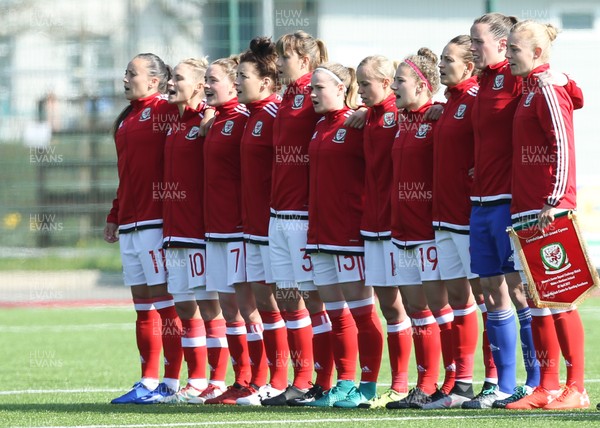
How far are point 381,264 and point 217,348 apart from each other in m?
1.29

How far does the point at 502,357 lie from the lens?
721 cm

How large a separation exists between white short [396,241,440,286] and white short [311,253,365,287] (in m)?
0.28

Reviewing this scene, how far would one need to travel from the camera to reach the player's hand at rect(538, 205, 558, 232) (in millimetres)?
6793

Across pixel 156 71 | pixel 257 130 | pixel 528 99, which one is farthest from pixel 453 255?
pixel 156 71

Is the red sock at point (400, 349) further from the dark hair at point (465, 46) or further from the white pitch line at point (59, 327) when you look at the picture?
the white pitch line at point (59, 327)

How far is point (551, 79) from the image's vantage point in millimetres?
6863

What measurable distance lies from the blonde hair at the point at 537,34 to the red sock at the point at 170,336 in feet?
9.28

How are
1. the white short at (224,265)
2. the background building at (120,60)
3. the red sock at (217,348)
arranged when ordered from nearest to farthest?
the white short at (224,265) < the red sock at (217,348) < the background building at (120,60)

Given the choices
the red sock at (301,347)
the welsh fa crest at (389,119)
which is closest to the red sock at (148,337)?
the red sock at (301,347)

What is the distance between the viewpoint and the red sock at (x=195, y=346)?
8234 millimetres

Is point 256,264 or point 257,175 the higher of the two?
point 257,175

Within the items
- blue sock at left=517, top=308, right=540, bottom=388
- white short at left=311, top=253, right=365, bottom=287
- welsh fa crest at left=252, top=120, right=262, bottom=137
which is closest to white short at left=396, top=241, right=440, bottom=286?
white short at left=311, top=253, right=365, bottom=287

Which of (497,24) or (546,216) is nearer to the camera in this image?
(546,216)

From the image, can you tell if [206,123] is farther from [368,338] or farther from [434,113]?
[368,338]
